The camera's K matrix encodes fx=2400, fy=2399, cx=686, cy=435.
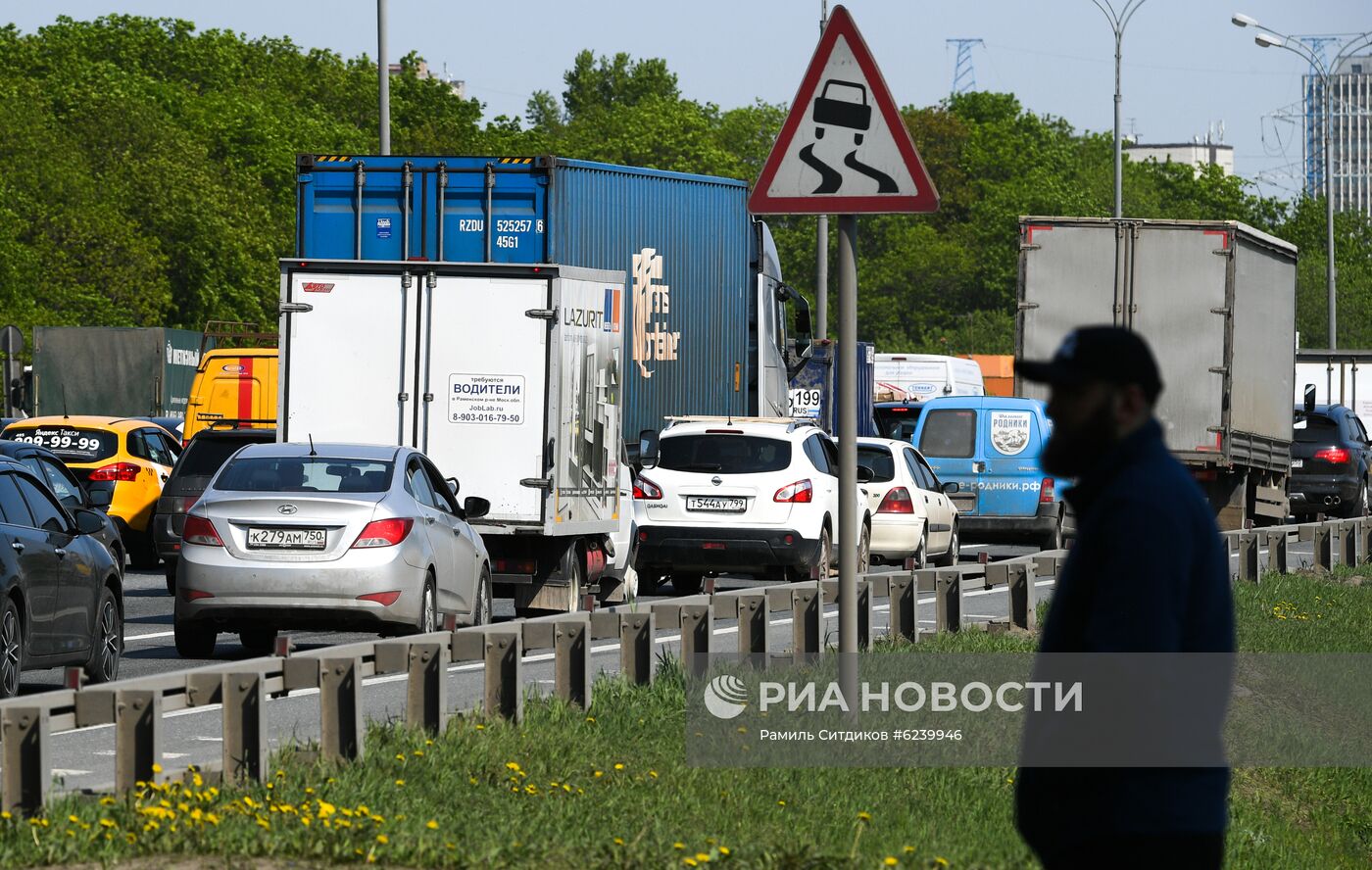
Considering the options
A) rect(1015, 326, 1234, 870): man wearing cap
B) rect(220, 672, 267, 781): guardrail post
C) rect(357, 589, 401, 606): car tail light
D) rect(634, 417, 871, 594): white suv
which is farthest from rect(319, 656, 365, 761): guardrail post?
rect(634, 417, 871, 594): white suv

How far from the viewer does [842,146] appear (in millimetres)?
9680

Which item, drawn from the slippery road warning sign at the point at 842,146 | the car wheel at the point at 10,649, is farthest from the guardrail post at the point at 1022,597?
the slippery road warning sign at the point at 842,146

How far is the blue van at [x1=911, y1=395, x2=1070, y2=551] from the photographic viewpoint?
1086 inches

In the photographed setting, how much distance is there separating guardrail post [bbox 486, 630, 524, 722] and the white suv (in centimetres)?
1069

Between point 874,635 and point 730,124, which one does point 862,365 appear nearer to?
point 874,635

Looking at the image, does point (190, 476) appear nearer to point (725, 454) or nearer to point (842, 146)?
point (725, 454)

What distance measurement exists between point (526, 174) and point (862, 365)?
21121 mm

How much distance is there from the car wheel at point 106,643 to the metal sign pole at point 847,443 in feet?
18.9

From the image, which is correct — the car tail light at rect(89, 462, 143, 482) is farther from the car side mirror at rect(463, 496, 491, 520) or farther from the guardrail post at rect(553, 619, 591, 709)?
the guardrail post at rect(553, 619, 591, 709)

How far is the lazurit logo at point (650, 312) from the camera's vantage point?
24547mm

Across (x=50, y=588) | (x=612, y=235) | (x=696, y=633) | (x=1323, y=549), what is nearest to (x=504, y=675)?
(x=696, y=633)

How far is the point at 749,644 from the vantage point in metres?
13.4

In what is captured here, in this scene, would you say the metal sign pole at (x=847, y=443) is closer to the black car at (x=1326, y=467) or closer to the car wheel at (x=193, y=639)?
the car wheel at (x=193, y=639)

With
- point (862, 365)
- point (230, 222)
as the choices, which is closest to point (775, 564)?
point (862, 365)
